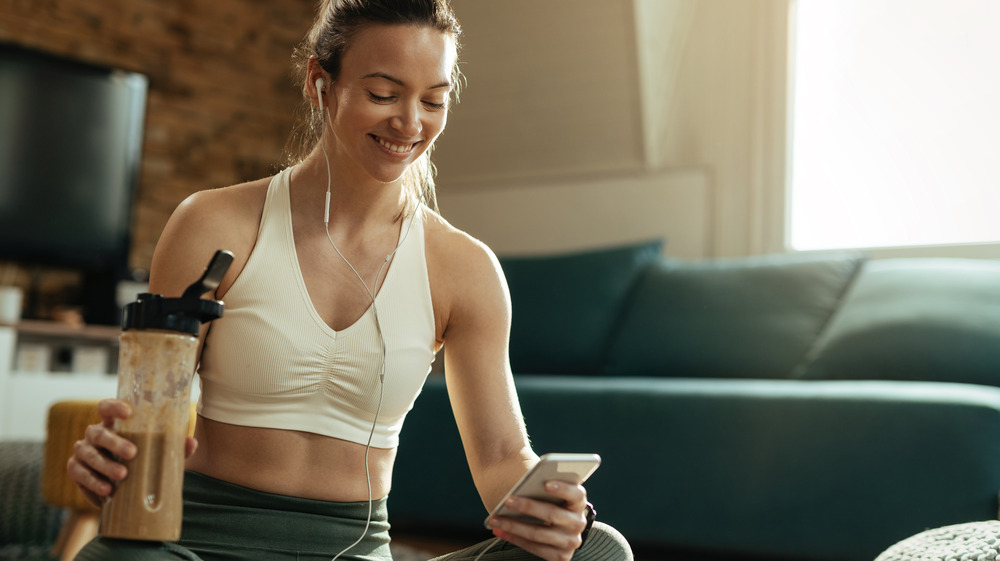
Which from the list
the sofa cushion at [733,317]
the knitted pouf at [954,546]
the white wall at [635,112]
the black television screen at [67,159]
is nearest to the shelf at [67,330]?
the black television screen at [67,159]

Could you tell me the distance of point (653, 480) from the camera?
2.25 meters

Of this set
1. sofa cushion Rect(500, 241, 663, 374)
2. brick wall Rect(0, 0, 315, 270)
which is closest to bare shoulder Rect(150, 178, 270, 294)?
sofa cushion Rect(500, 241, 663, 374)

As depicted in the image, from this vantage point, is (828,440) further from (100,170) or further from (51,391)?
(100,170)

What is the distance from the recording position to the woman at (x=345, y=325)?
106 cm

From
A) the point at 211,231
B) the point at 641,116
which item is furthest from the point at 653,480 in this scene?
the point at 641,116

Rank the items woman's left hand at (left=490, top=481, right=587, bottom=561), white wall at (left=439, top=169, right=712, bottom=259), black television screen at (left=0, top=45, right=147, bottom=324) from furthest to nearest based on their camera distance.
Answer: black television screen at (left=0, top=45, right=147, bottom=324)
white wall at (left=439, top=169, right=712, bottom=259)
woman's left hand at (left=490, top=481, right=587, bottom=561)

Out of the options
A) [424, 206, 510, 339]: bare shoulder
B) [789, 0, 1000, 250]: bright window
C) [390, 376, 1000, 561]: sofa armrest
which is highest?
[789, 0, 1000, 250]: bright window

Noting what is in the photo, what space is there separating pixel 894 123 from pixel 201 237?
2.74 meters

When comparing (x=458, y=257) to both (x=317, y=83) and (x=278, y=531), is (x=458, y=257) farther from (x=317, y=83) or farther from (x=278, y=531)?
(x=278, y=531)

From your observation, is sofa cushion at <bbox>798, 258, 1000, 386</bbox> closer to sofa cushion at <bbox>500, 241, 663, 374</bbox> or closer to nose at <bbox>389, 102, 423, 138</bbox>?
sofa cushion at <bbox>500, 241, 663, 374</bbox>

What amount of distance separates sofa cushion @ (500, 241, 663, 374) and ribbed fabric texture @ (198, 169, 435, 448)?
189 centimetres

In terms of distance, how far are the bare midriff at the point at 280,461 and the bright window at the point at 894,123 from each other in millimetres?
2549

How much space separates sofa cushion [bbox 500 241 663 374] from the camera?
304 centimetres

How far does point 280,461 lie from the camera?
108 centimetres
